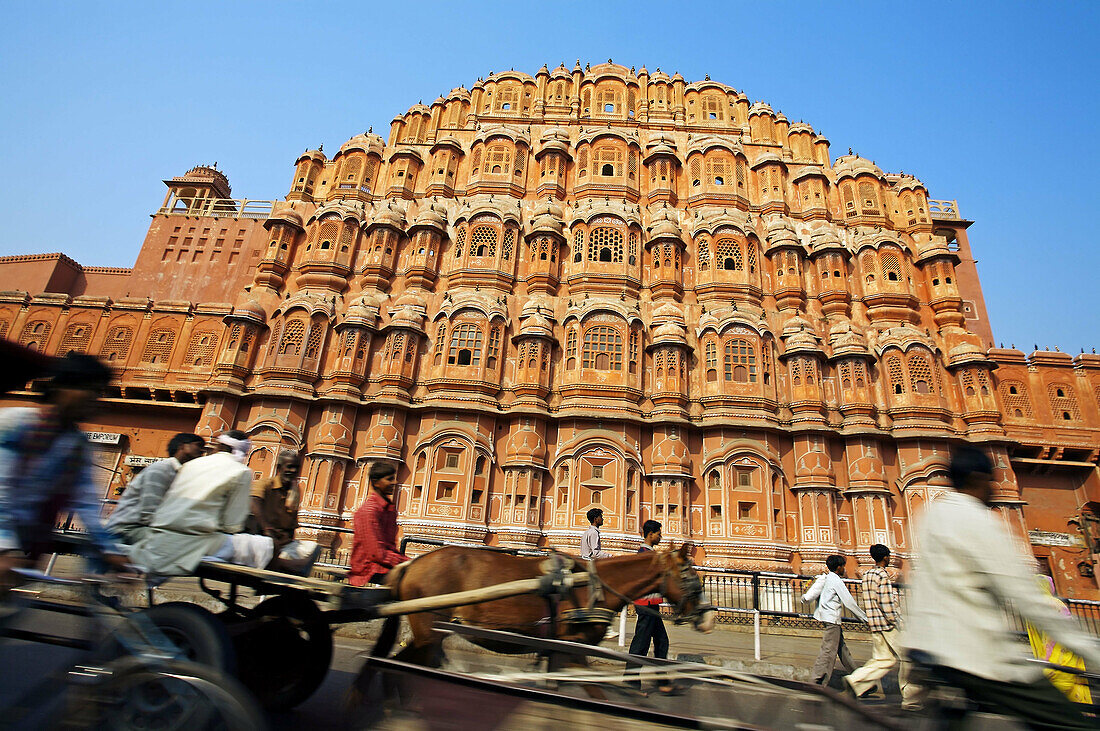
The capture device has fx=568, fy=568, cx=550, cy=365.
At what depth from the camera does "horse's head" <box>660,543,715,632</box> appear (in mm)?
5562

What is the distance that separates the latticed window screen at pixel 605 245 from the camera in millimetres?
22688

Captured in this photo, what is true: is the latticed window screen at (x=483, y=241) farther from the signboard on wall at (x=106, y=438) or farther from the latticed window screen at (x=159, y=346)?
the signboard on wall at (x=106, y=438)

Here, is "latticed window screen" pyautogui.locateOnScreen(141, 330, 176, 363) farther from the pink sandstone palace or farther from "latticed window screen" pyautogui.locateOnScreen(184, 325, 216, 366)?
"latticed window screen" pyautogui.locateOnScreen(184, 325, 216, 366)

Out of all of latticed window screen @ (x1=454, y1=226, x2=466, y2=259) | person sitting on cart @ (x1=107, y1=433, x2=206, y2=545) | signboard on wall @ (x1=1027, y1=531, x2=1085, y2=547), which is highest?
latticed window screen @ (x1=454, y1=226, x2=466, y2=259)

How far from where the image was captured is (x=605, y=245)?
22891 mm

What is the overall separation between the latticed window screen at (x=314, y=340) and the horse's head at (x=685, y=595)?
1865 centimetres

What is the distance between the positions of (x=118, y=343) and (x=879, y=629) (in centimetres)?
2867

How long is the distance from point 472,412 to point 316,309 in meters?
7.48

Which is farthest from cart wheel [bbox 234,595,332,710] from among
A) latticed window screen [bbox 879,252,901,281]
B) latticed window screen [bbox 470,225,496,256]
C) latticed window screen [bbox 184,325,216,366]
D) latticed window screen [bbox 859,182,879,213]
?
latticed window screen [bbox 859,182,879,213]

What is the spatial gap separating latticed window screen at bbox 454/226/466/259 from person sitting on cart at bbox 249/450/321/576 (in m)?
18.4

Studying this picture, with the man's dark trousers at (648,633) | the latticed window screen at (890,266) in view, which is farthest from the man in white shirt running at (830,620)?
the latticed window screen at (890,266)

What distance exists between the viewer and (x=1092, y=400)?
22500 millimetres

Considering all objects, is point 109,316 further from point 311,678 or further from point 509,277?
point 311,678

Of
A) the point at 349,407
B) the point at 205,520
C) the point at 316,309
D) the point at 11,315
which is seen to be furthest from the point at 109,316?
the point at 205,520
